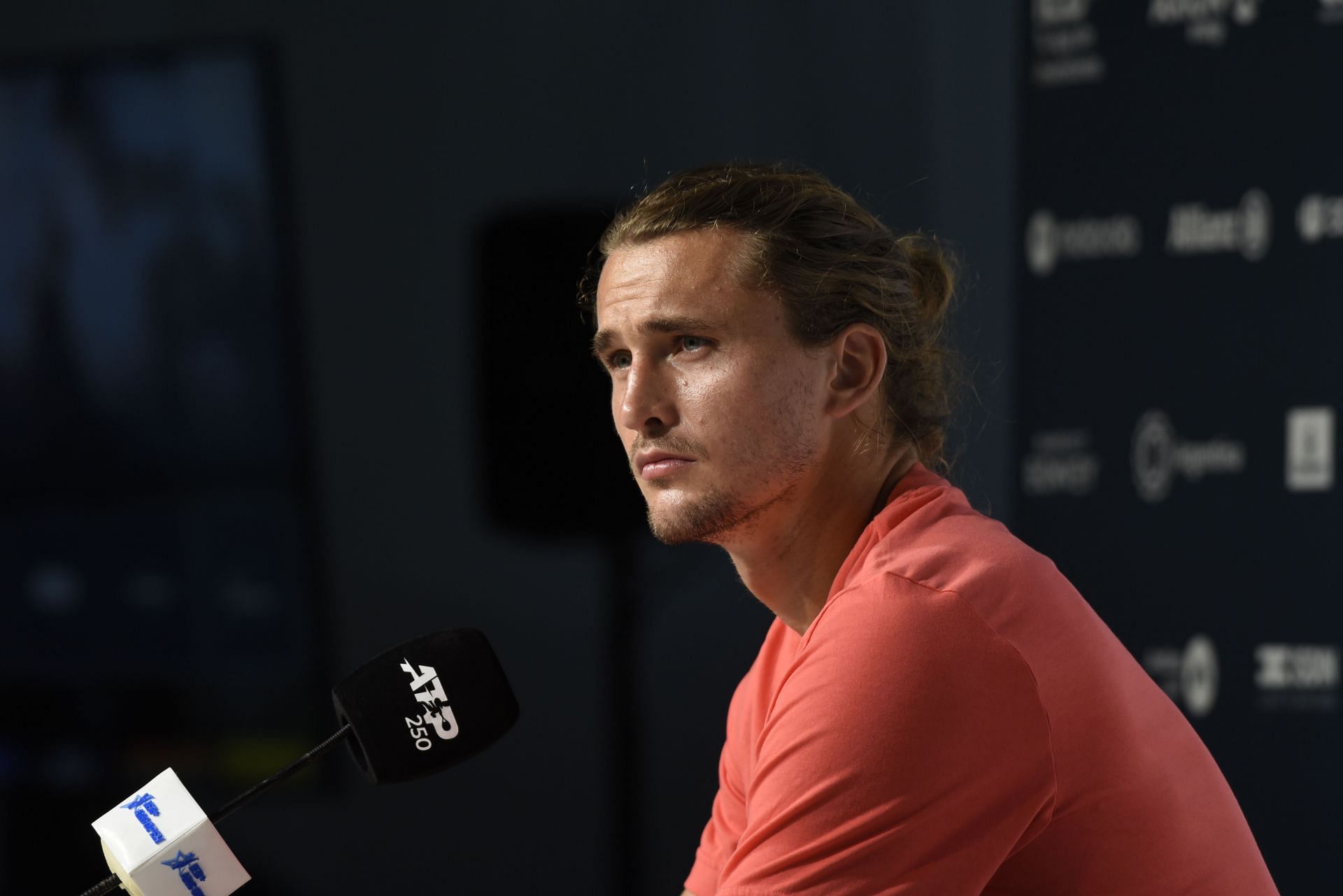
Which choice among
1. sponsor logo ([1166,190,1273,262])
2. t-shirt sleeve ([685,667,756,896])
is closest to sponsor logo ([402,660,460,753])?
t-shirt sleeve ([685,667,756,896])

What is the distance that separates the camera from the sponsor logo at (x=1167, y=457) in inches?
94.0

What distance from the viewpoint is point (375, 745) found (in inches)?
41.2

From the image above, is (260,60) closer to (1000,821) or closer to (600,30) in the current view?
(600,30)

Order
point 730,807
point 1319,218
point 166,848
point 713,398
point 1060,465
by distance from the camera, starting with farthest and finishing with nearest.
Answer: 1. point 1060,465
2. point 1319,218
3. point 730,807
4. point 713,398
5. point 166,848

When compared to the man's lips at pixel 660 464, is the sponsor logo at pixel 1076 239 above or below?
below

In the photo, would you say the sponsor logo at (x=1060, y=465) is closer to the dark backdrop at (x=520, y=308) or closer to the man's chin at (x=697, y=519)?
the dark backdrop at (x=520, y=308)

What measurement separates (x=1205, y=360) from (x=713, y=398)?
1532mm

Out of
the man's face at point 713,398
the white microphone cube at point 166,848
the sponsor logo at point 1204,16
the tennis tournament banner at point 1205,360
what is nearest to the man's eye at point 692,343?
the man's face at point 713,398

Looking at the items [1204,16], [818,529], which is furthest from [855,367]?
[1204,16]

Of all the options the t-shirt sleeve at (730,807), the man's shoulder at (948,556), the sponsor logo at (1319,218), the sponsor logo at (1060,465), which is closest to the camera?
the man's shoulder at (948,556)

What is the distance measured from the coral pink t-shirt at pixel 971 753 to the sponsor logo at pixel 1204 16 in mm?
1619

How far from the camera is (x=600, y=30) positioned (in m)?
2.40

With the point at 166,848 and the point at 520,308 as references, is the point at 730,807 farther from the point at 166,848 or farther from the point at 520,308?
the point at 520,308

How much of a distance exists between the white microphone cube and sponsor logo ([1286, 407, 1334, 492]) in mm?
2049
